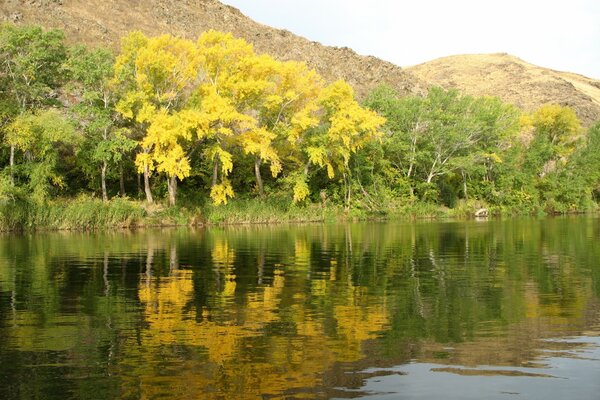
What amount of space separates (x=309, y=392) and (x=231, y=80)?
149 ft

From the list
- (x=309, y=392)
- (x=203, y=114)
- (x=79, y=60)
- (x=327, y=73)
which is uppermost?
(x=327, y=73)

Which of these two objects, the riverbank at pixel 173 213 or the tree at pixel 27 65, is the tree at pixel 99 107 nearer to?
the tree at pixel 27 65

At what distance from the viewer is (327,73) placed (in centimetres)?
11594

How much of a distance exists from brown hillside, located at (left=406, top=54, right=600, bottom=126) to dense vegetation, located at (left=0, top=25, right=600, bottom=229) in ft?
226

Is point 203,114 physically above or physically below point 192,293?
above

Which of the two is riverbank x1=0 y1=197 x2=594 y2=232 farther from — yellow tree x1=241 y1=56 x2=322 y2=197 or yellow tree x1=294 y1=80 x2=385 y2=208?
yellow tree x1=241 y1=56 x2=322 y2=197

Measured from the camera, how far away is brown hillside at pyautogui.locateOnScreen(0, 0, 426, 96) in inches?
3676

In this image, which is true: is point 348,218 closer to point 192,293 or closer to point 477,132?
point 477,132

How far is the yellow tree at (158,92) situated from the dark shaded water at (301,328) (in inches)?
947

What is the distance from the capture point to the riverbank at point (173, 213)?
44875mm

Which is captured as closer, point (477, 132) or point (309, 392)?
point (309, 392)

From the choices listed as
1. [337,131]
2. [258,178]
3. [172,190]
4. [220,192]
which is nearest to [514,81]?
[337,131]

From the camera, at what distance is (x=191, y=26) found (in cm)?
11450

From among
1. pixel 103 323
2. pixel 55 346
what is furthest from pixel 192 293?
pixel 55 346
